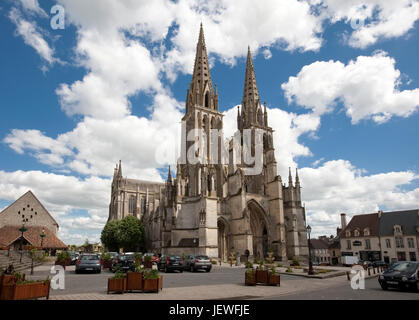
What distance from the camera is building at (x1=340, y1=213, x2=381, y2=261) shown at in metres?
44.1

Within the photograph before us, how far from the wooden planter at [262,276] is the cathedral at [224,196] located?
21419 mm

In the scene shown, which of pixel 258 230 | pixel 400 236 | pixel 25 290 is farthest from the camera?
pixel 258 230

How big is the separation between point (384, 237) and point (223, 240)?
24128 millimetres

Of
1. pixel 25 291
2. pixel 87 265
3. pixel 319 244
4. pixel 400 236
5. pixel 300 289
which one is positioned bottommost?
pixel 319 244

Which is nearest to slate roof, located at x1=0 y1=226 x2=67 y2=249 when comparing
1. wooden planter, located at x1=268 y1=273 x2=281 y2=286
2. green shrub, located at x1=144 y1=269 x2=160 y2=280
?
green shrub, located at x1=144 y1=269 x2=160 y2=280

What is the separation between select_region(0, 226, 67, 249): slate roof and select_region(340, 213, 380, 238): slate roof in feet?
143

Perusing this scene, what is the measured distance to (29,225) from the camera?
121 ft

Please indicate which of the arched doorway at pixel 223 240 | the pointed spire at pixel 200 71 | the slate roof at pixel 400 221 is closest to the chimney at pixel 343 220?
the slate roof at pixel 400 221

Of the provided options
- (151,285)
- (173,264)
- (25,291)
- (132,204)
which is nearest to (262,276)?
(151,285)

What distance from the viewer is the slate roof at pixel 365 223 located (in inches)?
1774

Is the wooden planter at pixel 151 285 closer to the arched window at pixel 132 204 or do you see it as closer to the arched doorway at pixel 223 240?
the arched doorway at pixel 223 240

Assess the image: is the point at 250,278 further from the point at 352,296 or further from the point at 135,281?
the point at 135,281

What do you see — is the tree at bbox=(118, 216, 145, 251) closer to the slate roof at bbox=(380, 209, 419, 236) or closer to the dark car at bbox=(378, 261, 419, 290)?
the slate roof at bbox=(380, 209, 419, 236)

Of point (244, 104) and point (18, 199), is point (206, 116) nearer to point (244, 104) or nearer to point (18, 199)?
point (244, 104)
